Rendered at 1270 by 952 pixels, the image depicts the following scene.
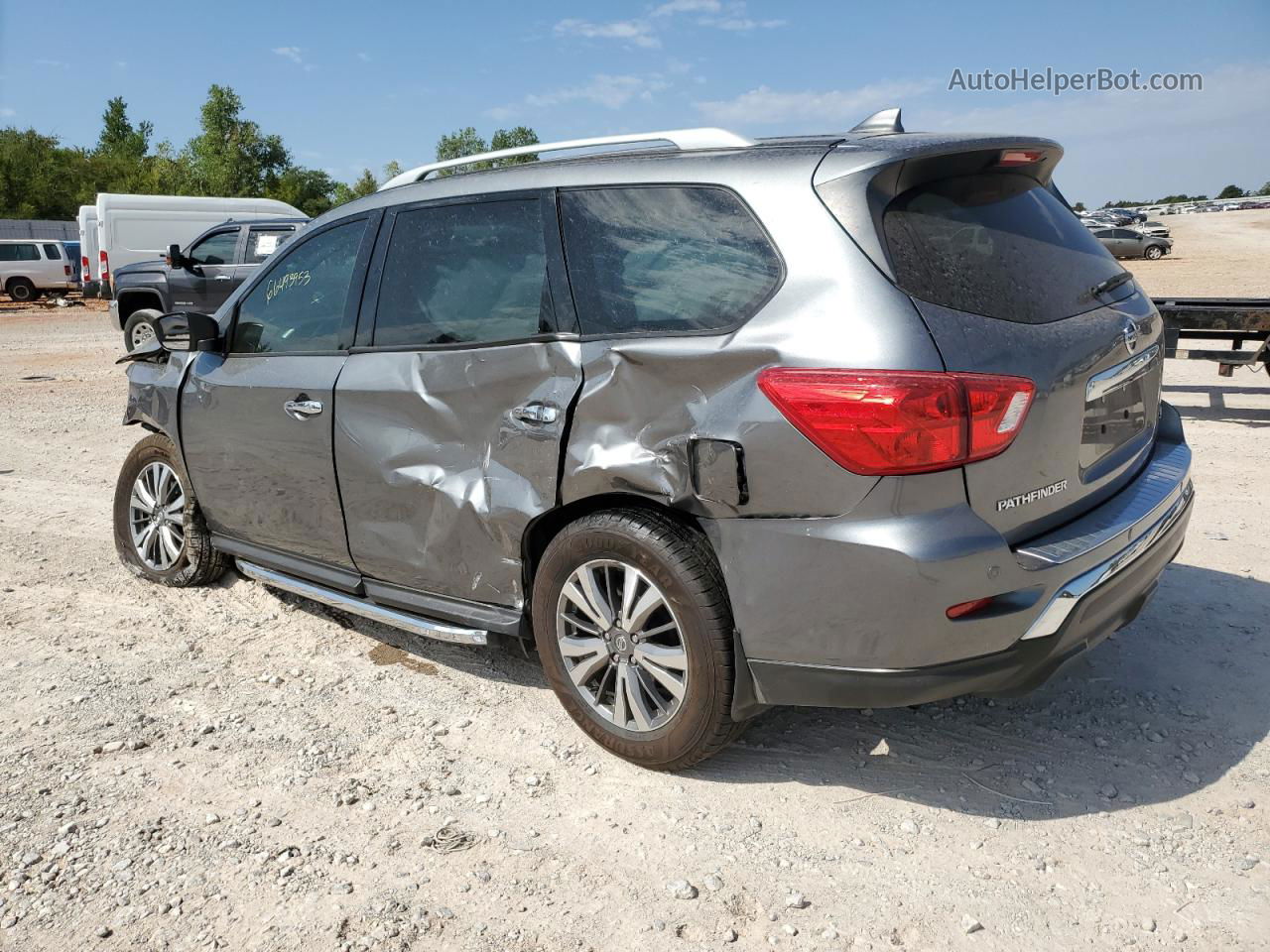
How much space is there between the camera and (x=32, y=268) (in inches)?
1161

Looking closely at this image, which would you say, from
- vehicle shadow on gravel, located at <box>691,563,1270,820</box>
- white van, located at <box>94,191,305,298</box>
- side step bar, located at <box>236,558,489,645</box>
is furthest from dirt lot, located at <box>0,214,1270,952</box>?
white van, located at <box>94,191,305,298</box>

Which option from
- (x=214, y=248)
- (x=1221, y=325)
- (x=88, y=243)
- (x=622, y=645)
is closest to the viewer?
(x=622, y=645)

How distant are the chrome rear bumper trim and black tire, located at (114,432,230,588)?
372 centimetres

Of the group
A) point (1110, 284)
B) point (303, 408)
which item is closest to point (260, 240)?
point (303, 408)

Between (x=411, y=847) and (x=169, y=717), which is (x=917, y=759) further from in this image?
(x=169, y=717)

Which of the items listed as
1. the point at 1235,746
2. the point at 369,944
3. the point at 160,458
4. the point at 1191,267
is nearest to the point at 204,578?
the point at 160,458

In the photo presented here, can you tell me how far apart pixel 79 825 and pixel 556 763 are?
1.39 metres

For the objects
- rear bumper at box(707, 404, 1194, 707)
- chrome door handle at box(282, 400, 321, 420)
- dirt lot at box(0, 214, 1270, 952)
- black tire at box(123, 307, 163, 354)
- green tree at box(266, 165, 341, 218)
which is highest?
green tree at box(266, 165, 341, 218)

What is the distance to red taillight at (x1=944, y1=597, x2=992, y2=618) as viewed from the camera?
256cm

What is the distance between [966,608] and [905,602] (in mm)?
164

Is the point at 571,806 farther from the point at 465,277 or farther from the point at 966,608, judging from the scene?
the point at 465,277

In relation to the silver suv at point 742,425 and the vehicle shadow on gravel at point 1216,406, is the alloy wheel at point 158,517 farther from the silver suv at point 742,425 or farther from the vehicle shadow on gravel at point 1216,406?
the vehicle shadow on gravel at point 1216,406

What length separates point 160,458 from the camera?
16.2 feet

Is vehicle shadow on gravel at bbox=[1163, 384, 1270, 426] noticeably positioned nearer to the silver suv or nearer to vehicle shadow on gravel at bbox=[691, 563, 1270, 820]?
vehicle shadow on gravel at bbox=[691, 563, 1270, 820]
